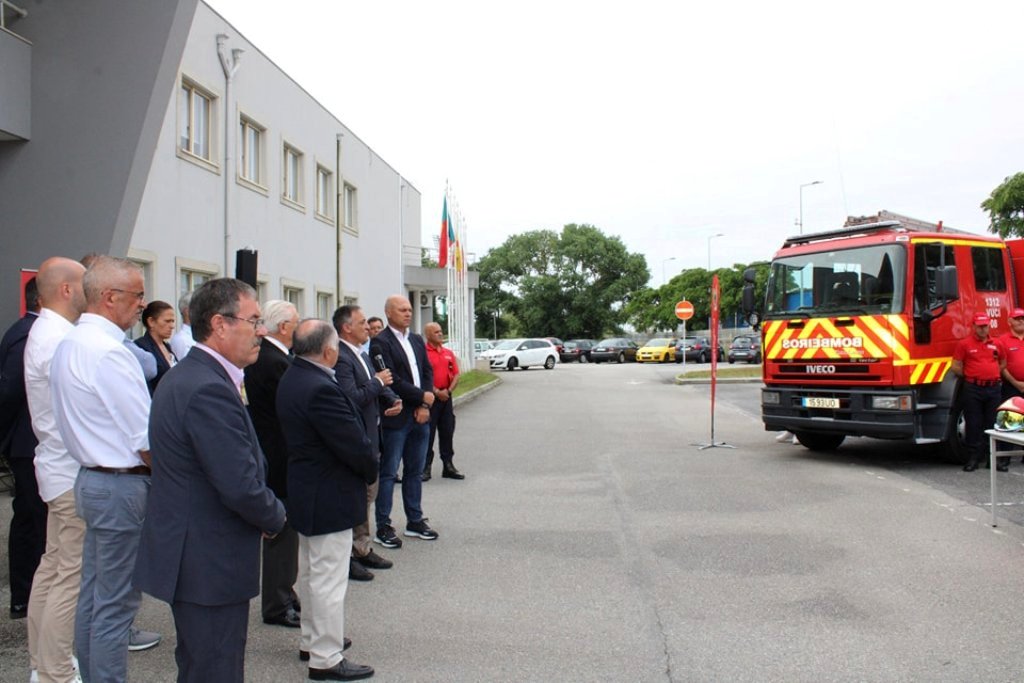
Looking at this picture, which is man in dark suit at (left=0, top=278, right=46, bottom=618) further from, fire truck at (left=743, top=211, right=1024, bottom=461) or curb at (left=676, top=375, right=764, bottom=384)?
curb at (left=676, top=375, right=764, bottom=384)

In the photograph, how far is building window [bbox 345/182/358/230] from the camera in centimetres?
2347

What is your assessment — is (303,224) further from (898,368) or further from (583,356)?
(583,356)

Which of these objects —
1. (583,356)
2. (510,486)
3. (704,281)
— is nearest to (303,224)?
(510,486)

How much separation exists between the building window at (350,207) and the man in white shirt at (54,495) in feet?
63.9

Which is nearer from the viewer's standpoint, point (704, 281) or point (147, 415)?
point (147, 415)

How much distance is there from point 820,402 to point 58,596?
30.5 ft

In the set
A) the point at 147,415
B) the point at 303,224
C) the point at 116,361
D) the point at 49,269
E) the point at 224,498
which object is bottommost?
the point at 224,498

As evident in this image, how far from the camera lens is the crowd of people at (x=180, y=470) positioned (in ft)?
9.60

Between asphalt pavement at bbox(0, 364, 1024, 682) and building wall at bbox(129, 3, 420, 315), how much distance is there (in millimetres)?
6403

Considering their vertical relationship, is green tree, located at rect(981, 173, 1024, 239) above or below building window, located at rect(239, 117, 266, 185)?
above

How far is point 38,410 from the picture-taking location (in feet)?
13.4

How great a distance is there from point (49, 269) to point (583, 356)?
174ft

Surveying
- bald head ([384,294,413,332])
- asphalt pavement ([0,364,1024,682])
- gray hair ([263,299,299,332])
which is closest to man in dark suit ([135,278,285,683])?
asphalt pavement ([0,364,1024,682])

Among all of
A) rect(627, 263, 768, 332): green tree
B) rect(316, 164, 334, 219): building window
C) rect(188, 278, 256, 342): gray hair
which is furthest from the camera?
rect(627, 263, 768, 332): green tree
